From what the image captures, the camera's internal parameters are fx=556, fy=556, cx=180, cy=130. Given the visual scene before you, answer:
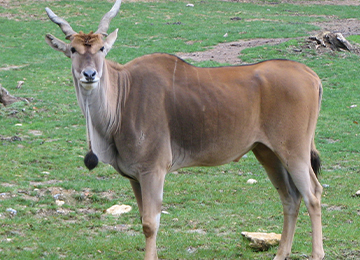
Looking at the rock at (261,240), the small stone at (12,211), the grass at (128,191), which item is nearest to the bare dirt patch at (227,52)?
the grass at (128,191)

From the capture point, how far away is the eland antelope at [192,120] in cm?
461

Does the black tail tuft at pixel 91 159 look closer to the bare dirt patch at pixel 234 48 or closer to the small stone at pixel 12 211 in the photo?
the small stone at pixel 12 211

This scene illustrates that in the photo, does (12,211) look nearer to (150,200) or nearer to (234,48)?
(150,200)

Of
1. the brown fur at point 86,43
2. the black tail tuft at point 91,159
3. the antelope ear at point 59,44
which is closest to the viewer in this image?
the brown fur at point 86,43

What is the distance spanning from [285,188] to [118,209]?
2.05m

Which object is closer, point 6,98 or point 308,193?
point 308,193

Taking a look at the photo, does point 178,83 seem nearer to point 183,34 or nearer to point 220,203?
point 220,203

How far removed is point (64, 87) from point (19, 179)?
21.3 ft

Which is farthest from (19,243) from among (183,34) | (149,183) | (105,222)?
(183,34)

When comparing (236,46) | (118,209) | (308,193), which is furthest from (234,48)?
(308,193)

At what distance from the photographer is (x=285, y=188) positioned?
17.2 ft

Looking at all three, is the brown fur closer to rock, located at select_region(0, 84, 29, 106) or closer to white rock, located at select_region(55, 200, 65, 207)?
white rock, located at select_region(55, 200, 65, 207)

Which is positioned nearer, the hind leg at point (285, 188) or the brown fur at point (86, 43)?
the brown fur at point (86, 43)

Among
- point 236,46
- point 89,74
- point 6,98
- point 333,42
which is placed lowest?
point 236,46
